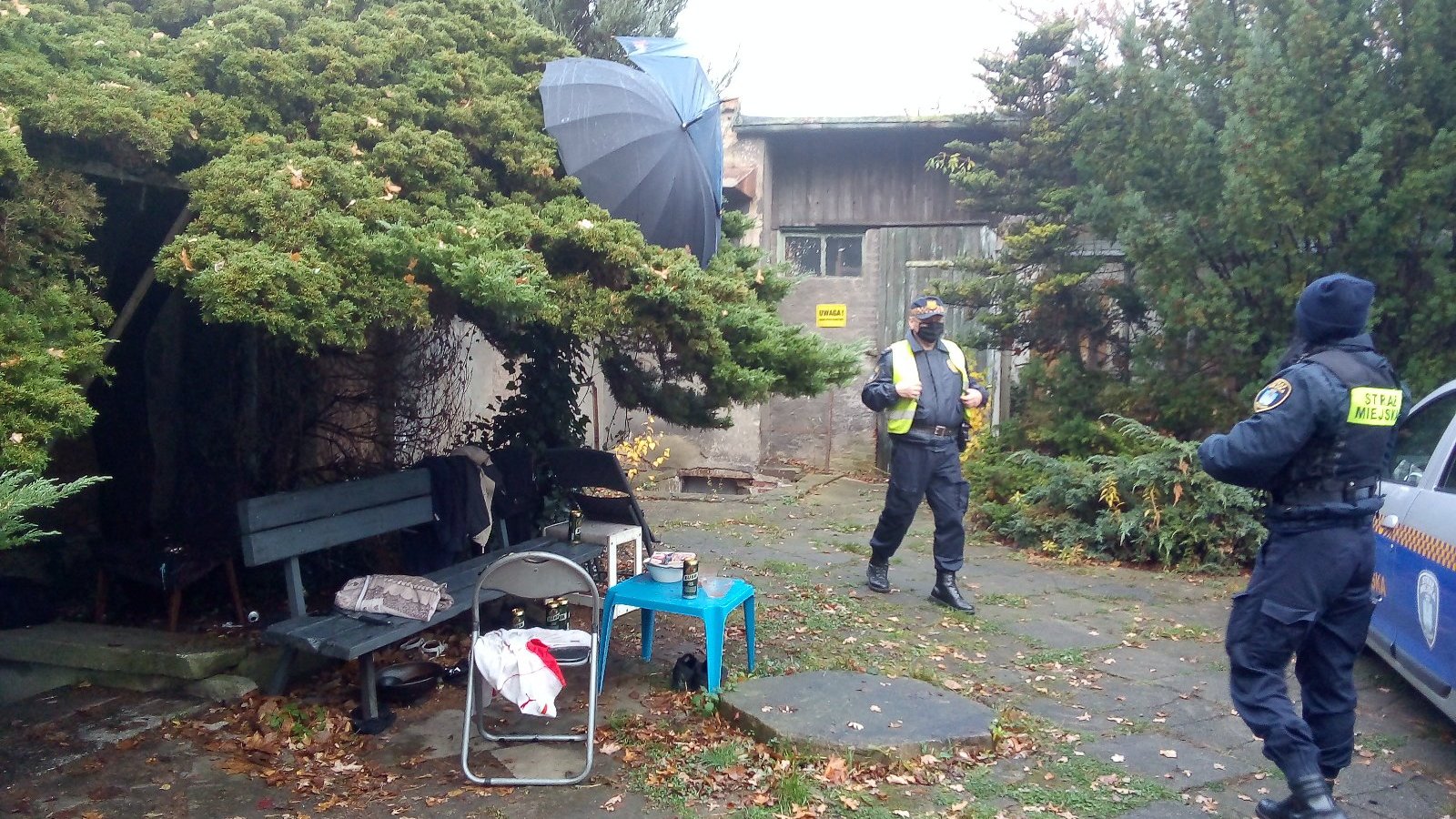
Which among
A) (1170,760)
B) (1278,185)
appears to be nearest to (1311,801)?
(1170,760)

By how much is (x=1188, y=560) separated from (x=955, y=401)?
8.77 feet

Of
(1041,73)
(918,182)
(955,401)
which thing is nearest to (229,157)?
(955,401)

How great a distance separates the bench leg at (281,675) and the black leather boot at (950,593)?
3726 millimetres

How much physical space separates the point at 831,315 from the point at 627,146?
7.19 metres

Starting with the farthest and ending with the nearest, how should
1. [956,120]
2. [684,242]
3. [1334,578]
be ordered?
1. [956,120]
2. [684,242]
3. [1334,578]

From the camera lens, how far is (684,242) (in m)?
5.66

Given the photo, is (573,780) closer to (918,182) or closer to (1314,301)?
(1314,301)

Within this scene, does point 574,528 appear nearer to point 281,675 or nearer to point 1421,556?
point 281,675

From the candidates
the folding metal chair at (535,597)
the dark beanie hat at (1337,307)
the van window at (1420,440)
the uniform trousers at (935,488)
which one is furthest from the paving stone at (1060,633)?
the folding metal chair at (535,597)

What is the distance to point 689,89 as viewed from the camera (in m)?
5.95

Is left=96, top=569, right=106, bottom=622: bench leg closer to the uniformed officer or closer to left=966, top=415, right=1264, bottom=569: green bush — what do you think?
the uniformed officer

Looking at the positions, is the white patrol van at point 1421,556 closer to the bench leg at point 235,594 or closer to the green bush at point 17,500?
the green bush at point 17,500

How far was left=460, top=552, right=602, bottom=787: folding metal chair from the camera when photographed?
13.1 feet

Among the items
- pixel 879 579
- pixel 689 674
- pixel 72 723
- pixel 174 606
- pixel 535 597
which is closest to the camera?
pixel 535 597
